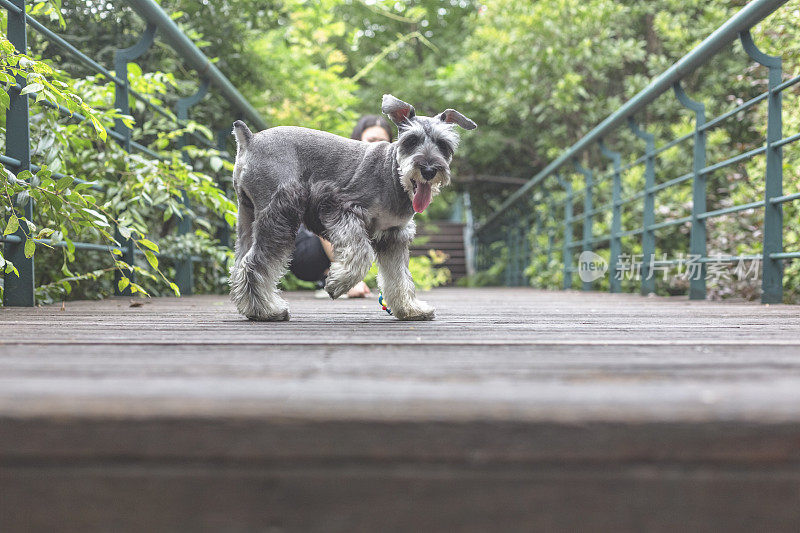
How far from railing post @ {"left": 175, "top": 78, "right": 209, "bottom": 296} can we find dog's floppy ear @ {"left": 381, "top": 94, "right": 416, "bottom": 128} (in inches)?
89.8

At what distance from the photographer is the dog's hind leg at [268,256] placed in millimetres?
2291

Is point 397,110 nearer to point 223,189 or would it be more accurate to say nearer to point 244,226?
point 244,226

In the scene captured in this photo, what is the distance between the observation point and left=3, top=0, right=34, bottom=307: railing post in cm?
267

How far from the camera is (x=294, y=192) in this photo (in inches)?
91.4

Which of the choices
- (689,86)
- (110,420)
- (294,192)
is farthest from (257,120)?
(689,86)

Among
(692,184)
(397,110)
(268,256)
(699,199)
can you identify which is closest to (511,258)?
(692,184)

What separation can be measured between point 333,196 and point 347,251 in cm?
25

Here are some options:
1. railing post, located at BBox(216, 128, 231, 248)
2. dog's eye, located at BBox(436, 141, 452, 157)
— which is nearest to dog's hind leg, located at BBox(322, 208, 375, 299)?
dog's eye, located at BBox(436, 141, 452, 157)

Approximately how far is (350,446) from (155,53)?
5513 millimetres

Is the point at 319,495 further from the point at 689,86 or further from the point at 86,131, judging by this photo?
the point at 689,86

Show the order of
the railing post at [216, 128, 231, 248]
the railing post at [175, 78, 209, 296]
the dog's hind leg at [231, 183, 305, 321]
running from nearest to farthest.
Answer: the dog's hind leg at [231, 183, 305, 321]
the railing post at [175, 78, 209, 296]
the railing post at [216, 128, 231, 248]

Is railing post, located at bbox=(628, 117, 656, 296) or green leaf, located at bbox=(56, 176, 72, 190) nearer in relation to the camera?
green leaf, located at bbox=(56, 176, 72, 190)

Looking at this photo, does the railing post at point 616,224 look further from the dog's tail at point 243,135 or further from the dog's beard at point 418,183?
the dog's tail at point 243,135

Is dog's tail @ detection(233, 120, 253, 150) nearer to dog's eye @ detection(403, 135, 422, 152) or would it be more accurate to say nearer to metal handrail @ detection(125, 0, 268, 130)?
dog's eye @ detection(403, 135, 422, 152)
